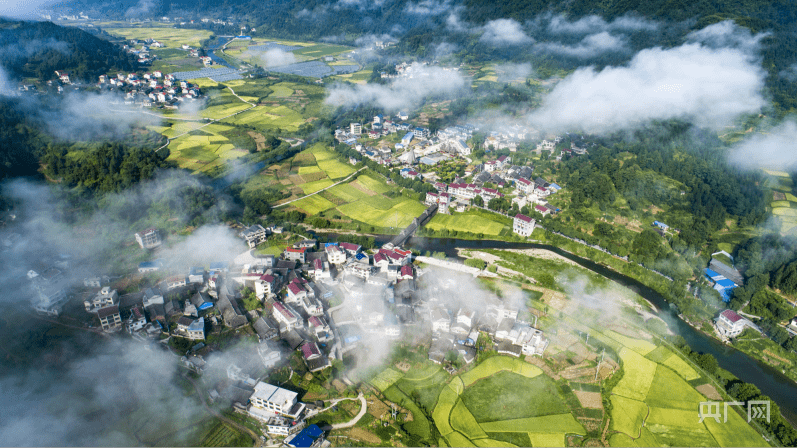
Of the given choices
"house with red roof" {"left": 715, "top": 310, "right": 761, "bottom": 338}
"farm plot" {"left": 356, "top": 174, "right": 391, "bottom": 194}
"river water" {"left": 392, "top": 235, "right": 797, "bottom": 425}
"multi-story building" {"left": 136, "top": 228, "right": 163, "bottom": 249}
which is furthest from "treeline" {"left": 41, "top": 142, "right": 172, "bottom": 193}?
"house with red roof" {"left": 715, "top": 310, "right": 761, "bottom": 338}

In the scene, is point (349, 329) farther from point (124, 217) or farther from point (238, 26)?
point (238, 26)

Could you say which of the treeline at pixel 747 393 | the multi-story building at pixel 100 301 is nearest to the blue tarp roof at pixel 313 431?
the multi-story building at pixel 100 301

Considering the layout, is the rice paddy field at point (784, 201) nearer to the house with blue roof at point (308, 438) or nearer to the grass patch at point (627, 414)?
the grass patch at point (627, 414)

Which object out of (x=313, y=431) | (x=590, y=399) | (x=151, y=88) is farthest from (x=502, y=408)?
(x=151, y=88)

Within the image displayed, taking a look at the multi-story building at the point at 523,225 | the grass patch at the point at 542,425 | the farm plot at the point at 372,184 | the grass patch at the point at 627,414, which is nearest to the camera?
the grass patch at the point at 542,425

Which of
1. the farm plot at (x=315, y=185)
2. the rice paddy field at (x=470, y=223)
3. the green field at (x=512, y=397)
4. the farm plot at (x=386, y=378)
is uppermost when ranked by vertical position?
the farm plot at (x=315, y=185)

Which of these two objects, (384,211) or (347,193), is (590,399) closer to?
(384,211)

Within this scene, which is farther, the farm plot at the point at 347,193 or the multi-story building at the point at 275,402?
the farm plot at the point at 347,193

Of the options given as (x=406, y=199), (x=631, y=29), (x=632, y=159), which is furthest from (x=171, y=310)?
(x=631, y=29)
